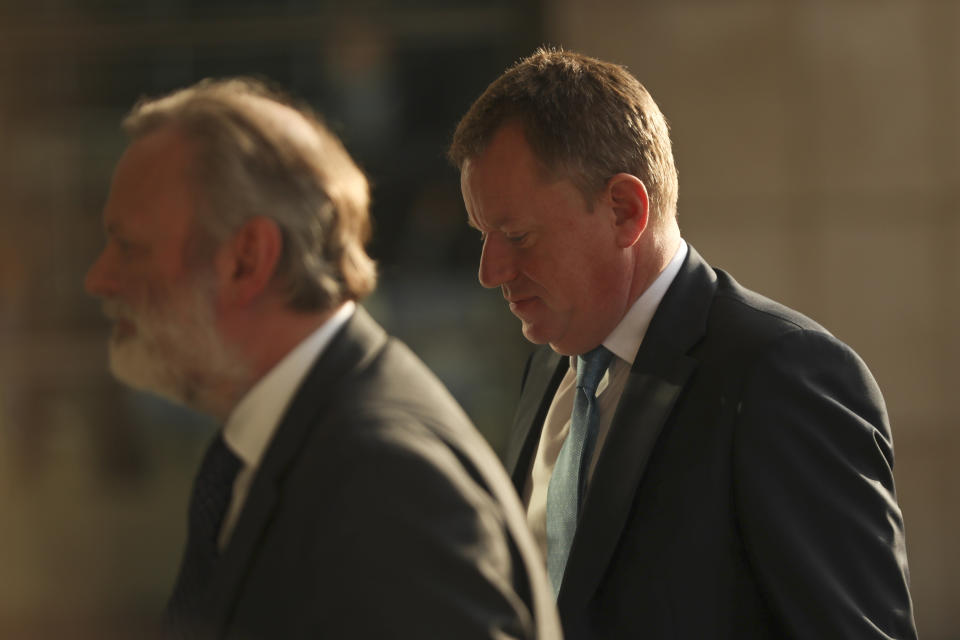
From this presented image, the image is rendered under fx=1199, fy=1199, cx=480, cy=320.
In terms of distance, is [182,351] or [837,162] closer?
[182,351]

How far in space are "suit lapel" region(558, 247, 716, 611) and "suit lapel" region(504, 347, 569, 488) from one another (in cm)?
46

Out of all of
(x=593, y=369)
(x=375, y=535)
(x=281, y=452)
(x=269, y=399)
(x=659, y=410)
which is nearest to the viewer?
(x=375, y=535)

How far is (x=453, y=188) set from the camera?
6.46 m

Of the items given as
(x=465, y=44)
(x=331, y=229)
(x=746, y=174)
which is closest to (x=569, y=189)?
(x=331, y=229)

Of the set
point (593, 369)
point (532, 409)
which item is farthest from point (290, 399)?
point (532, 409)

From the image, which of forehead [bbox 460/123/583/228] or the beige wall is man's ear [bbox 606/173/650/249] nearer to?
forehead [bbox 460/123/583/228]

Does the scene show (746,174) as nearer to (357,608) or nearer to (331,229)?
(331,229)

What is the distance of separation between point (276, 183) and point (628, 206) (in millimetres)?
910

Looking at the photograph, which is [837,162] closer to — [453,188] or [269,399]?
[453,188]

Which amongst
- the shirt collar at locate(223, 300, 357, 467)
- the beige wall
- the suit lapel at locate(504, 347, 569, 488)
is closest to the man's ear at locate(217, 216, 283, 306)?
the shirt collar at locate(223, 300, 357, 467)

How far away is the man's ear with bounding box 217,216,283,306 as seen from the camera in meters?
1.77

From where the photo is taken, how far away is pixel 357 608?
146 centimetres

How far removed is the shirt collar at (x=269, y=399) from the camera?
5.76 feet

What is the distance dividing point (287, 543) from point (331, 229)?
518 mm
